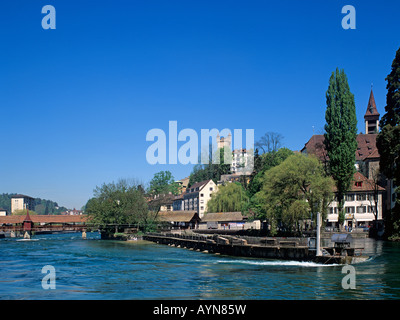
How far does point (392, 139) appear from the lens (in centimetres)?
6253

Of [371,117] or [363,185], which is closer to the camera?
[363,185]

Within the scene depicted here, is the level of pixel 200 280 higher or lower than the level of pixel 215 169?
lower

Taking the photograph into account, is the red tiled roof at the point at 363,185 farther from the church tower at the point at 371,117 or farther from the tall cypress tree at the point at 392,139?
the church tower at the point at 371,117

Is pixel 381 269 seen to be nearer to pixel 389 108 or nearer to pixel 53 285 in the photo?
pixel 53 285

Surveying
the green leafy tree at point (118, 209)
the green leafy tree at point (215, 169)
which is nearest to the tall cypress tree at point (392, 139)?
the green leafy tree at point (118, 209)

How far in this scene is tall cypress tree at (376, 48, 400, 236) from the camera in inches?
2457

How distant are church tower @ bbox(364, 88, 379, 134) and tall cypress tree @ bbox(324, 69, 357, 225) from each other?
82.2 metres

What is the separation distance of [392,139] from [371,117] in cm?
9761

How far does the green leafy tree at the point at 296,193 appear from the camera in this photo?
215 feet

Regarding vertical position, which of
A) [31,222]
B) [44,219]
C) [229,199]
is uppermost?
[229,199]

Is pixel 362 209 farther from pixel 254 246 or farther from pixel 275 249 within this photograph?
pixel 275 249

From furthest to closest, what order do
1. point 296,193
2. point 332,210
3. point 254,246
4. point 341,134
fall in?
point 332,210 < point 341,134 < point 296,193 < point 254,246

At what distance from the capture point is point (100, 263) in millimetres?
44344

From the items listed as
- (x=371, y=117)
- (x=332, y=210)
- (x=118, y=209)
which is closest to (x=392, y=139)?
(x=332, y=210)
